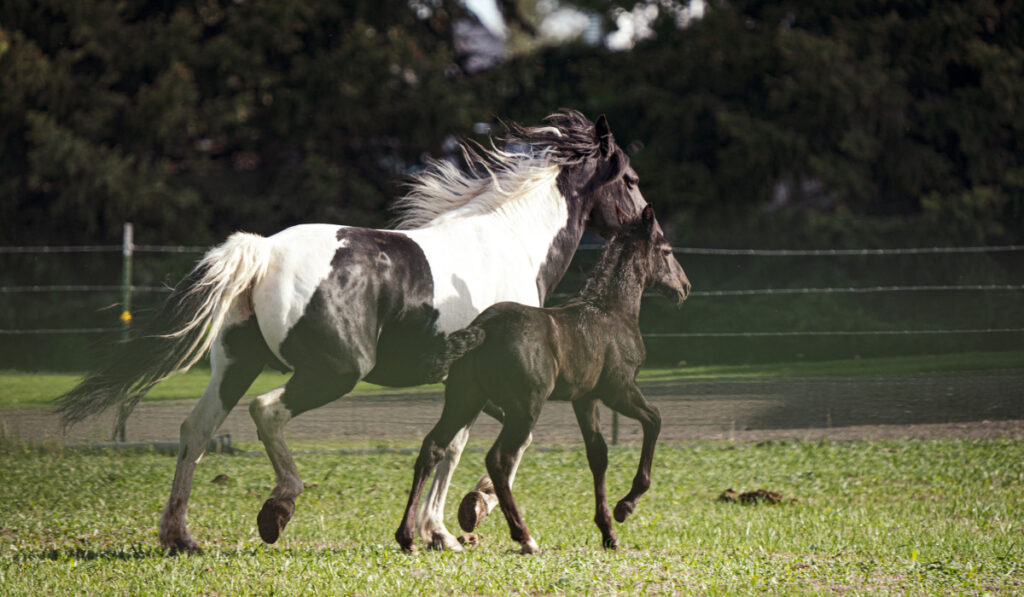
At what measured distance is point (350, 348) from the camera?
18.1 feet

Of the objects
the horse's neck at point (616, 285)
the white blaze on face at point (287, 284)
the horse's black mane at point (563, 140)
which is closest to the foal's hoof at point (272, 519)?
the white blaze on face at point (287, 284)

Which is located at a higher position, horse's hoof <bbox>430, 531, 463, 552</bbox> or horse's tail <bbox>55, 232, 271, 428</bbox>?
horse's tail <bbox>55, 232, 271, 428</bbox>

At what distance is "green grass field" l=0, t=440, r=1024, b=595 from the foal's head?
4.69 feet

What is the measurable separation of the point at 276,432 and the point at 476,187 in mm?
2024

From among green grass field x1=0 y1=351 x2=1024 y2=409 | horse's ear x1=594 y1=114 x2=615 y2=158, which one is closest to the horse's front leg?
horse's ear x1=594 y1=114 x2=615 y2=158

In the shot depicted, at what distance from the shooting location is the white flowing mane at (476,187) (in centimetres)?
651

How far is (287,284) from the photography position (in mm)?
5473

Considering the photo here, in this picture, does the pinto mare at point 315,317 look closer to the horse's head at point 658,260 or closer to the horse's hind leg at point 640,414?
the horse's head at point 658,260

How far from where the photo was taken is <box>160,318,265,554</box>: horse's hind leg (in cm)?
559

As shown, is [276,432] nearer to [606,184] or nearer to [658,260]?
[658,260]

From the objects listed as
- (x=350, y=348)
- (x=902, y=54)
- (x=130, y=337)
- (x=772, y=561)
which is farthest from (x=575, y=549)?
(x=902, y=54)

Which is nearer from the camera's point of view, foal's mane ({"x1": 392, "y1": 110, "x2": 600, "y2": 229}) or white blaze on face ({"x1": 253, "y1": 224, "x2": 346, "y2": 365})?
white blaze on face ({"x1": 253, "y1": 224, "x2": 346, "y2": 365})

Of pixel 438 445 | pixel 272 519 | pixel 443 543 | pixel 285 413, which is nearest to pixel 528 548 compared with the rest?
pixel 443 543

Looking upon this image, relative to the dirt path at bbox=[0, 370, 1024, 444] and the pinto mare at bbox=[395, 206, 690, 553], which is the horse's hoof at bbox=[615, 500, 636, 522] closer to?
the pinto mare at bbox=[395, 206, 690, 553]
